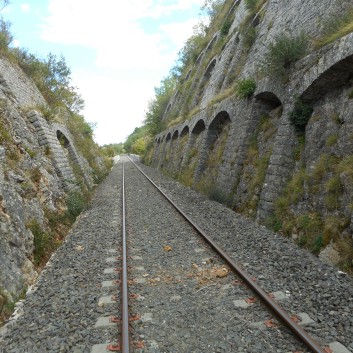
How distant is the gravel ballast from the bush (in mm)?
4996

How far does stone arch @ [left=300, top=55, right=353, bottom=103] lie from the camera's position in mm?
6950

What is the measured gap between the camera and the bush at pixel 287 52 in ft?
29.5

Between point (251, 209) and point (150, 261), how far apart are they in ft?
14.0

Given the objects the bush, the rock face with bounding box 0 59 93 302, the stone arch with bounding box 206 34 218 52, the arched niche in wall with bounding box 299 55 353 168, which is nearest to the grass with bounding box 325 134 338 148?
the arched niche in wall with bounding box 299 55 353 168

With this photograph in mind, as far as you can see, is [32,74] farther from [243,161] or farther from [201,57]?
[201,57]

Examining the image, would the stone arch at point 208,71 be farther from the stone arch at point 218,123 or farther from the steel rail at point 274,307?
the steel rail at point 274,307

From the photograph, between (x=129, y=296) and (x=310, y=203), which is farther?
(x=310, y=203)

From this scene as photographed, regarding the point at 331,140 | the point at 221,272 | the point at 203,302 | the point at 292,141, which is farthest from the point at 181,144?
the point at 203,302

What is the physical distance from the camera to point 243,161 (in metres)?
11.1

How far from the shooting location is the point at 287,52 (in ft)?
29.8

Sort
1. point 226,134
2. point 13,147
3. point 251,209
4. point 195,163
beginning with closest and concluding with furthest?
point 13,147 → point 251,209 → point 226,134 → point 195,163

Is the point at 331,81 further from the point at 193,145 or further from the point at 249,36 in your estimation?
the point at 193,145

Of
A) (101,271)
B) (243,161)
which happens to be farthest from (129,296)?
(243,161)

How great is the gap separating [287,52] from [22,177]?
827 centimetres
